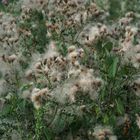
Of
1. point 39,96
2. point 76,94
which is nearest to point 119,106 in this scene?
point 76,94

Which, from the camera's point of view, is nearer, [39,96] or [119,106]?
[39,96]

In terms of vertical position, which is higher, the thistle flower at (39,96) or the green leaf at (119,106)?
the thistle flower at (39,96)

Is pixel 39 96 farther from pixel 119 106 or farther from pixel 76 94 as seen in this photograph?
pixel 119 106

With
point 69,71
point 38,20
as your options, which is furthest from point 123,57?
point 38,20

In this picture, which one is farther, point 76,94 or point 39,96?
point 76,94

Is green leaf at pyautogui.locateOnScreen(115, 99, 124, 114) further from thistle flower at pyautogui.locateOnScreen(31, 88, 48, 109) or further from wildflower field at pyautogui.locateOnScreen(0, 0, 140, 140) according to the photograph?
thistle flower at pyautogui.locateOnScreen(31, 88, 48, 109)

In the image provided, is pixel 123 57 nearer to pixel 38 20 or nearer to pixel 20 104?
pixel 20 104

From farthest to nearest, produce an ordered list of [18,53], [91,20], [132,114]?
[91,20] → [18,53] → [132,114]

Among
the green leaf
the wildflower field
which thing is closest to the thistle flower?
the wildflower field

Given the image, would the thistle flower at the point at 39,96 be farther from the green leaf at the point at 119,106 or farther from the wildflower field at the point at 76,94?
the green leaf at the point at 119,106

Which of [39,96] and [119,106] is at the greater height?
[39,96]

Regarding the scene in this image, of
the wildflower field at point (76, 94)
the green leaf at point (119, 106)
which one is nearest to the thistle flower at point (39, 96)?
the wildflower field at point (76, 94)
